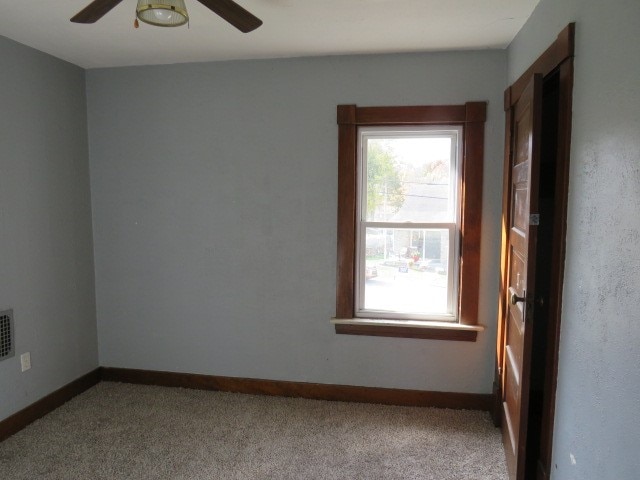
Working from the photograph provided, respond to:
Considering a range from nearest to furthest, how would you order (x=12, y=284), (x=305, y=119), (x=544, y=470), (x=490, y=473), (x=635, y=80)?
(x=635, y=80) < (x=544, y=470) < (x=490, y=473) < (x=12, y=284) < (x=305, y=119)

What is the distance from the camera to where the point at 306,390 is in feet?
10.2

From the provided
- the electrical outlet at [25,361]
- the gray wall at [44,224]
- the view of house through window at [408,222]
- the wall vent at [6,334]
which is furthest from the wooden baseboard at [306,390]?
the wall vent at [6,334]

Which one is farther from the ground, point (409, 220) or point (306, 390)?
point (409, 220)

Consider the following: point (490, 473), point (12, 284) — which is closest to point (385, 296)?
point (490, 473)

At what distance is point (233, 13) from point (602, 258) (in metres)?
1.59

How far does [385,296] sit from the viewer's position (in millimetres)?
3057

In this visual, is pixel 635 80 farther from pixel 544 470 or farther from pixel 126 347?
pixel 126 347

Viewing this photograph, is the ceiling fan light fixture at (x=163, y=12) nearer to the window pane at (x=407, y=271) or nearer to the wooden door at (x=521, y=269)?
the wooden door at (x=521, y=269)

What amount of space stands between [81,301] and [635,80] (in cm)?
343

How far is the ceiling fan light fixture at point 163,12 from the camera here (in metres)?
1.53

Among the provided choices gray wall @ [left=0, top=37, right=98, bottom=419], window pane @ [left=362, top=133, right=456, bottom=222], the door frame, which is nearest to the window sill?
window pane @ [left=362, top=133, right=456, bottom=222]

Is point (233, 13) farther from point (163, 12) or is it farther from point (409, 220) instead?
point (409, 220)

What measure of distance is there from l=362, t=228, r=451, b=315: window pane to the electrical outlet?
2204 millimetres

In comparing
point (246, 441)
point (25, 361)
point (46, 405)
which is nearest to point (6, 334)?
point (25, 361)
